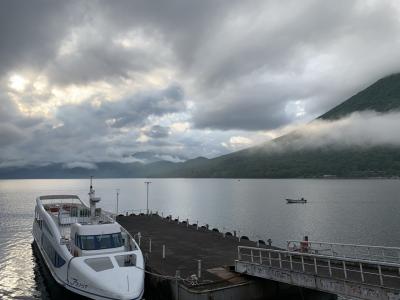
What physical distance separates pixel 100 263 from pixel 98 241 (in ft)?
11.5

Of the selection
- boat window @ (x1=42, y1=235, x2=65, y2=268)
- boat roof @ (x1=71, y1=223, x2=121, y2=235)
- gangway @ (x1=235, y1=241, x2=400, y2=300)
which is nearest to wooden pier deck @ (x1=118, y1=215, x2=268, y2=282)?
gangway @ (x1=235, y1=241, x2=400, y2=300)

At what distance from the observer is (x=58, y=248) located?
3100 cm

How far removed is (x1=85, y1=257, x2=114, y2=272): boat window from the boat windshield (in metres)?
2.49

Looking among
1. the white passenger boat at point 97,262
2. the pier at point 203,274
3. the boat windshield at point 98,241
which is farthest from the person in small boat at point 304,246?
the boat windshield at point 98,241

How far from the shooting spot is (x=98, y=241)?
29.9m

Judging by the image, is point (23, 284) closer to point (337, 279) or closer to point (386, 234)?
point (337, 279)

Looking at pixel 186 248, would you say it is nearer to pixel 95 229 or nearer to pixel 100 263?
pixel 95 229

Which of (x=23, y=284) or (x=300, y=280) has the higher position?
(x=300, y=280)

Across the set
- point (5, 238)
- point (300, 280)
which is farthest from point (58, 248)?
point (5, 238)

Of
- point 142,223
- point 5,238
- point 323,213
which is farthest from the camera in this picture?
point 323,213

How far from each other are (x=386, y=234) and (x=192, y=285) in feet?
203

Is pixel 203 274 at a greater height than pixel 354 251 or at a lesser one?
lesser

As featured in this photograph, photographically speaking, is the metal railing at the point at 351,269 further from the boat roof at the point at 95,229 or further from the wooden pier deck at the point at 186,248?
the boat roof at the point at 95,229

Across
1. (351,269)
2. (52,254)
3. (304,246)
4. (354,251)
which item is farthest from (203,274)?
(52,254)
